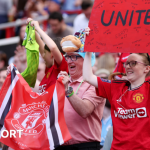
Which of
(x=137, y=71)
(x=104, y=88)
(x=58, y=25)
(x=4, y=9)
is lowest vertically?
(x=104, y=88)

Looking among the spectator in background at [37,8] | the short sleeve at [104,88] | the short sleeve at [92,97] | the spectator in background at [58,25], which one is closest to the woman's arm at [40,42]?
the short sleeve at [92,97]

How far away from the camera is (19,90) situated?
3.16 m

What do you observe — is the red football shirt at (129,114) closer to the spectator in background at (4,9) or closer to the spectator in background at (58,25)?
the spectator in background at (58,25)

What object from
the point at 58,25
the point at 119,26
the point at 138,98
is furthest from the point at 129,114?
the point at 58,25

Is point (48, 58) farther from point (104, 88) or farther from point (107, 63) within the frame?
point (107, 63)

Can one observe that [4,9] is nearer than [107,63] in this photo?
No

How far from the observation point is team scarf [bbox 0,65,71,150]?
9.52 ft

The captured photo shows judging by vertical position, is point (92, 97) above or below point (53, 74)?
below

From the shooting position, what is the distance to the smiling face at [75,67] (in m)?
3.36

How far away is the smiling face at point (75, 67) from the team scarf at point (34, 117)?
1.21 feet

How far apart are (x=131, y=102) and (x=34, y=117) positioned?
3.08ft

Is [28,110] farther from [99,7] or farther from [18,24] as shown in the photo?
[18,24]

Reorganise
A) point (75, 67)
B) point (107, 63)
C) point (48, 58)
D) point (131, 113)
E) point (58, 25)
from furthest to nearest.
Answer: point (58, 25) → point (107, 63) → point (48, 58) → point (75, 67) → point (131, 113)

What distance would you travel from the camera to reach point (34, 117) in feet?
9.84
